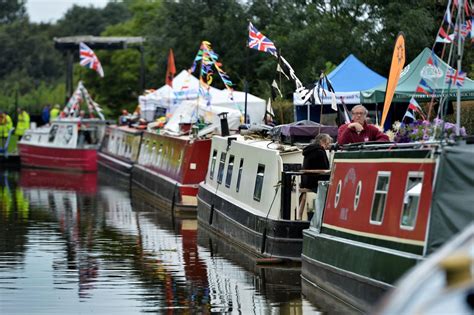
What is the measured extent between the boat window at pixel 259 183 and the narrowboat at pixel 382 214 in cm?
316

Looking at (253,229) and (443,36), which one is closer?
(443,36)

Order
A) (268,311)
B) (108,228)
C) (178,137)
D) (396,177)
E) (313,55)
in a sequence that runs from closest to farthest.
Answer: (396,177) < (268,311) < (108,228) < (178,137) < (313,55)

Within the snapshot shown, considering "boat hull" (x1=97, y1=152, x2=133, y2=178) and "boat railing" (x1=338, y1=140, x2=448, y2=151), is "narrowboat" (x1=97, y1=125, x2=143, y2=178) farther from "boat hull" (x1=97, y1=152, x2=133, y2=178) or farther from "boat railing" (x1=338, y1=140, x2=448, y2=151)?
"boat railing" (x1=338, y1=140, x2=448, y2=151)

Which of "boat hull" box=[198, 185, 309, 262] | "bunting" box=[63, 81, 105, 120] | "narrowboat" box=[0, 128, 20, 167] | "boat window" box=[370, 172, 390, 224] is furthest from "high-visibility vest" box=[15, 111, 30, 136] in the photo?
"boat window" box=[370, 172, 390, 224]

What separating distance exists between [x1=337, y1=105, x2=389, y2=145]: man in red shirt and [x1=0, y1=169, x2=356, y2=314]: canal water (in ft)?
6.71

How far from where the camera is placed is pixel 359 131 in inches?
649

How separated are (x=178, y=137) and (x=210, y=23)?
14.6 metres

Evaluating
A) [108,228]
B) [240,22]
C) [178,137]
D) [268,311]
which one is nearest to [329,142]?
[268,311]

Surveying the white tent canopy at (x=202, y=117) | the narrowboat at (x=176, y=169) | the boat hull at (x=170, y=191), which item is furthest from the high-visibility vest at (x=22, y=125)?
the white tent canopy at (x=202, y=117)

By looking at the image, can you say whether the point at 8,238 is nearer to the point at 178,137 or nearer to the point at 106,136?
the point at 178,137

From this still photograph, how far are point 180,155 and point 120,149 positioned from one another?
13.5m

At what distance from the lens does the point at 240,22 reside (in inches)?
1706

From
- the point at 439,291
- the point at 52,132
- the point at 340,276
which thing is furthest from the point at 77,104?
the point at 439,291

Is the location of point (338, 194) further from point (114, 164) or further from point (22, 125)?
point (22, 125)
